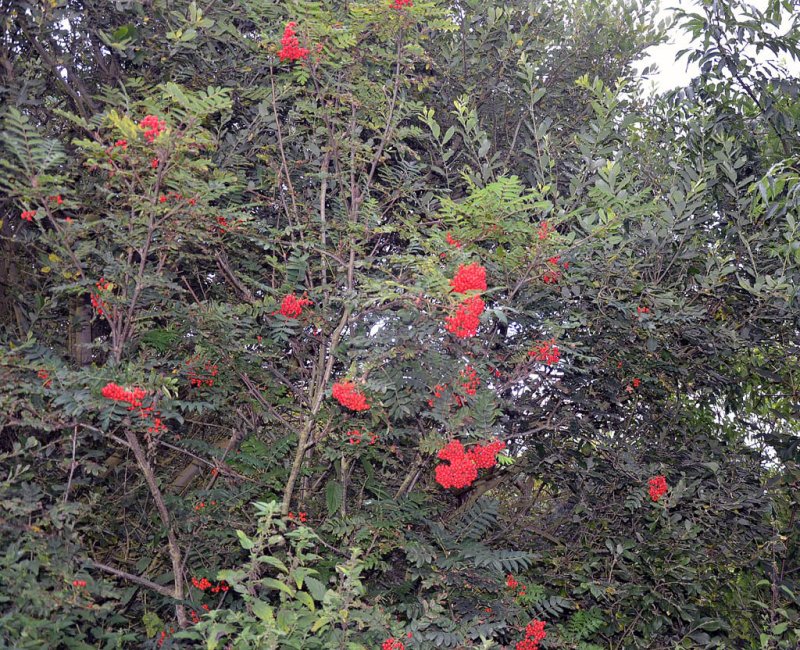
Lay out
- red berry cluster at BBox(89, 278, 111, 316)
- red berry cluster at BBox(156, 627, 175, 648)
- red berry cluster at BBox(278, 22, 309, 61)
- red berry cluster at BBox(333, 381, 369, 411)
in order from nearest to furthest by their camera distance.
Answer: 1. red berry cluster at BBox(333, 381, 369, 411)
2. red berry cluster at BBox(89, 278, 111, 316)
3. red berry cluster at BBox(156, 627, 175, 648)
4. red berry cluster at BBox(278, 22, 309, 61)

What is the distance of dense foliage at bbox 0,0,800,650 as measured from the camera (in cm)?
368

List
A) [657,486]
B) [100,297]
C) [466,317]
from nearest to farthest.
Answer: [466,317], [100,297], [657,486]

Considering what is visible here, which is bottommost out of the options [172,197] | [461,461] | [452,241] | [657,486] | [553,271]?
[657,486]

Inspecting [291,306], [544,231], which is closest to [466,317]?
[544,231]

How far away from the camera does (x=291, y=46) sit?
4082 millimetres

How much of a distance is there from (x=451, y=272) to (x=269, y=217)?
1.87 metres

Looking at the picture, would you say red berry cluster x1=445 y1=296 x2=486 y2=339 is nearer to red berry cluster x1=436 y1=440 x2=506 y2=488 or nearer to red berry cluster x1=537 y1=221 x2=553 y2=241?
red berry cluster x1=436 y1=440 x2=506 y2=488

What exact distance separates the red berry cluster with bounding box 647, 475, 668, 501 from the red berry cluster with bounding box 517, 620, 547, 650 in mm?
1060

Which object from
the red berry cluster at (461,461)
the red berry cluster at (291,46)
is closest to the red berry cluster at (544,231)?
the red berry cluster at (461,461)

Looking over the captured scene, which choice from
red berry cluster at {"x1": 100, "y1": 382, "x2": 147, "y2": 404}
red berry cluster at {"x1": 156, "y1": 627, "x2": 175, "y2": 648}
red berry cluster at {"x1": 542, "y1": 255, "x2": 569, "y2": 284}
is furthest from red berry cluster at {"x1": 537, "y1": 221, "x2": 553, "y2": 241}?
red berry cluster at {"x1": 156, "y1": 627, "x2": 175, "y2": 648}

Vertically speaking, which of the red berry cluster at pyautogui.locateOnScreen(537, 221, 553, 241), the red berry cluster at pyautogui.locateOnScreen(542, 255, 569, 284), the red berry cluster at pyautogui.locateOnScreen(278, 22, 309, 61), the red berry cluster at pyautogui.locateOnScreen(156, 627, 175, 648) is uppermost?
the red berry cluster at pyautogui.locateOnScreen(278, 22, 309, 61)

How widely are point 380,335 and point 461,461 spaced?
0.72 metres

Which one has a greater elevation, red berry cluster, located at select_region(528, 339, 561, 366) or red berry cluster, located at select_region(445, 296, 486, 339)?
red berry cluster, located at select_region(445, 296, 486, 339)

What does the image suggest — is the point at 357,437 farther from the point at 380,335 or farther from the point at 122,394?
the point at 122,394
